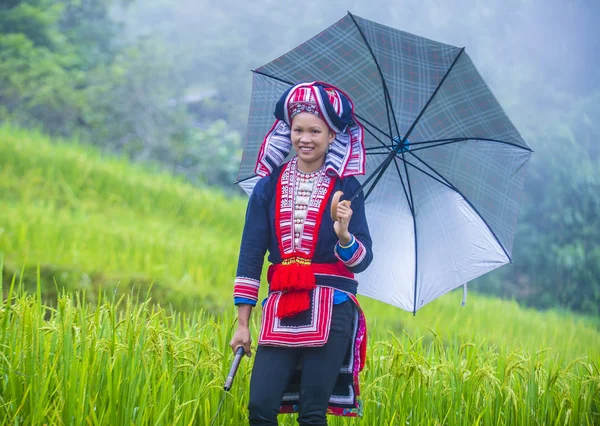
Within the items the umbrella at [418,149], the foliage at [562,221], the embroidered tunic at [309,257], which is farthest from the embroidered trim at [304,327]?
the foliage at [562,221]

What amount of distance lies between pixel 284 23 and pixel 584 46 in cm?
364

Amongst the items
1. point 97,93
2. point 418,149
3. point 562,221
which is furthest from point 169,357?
point 97,93

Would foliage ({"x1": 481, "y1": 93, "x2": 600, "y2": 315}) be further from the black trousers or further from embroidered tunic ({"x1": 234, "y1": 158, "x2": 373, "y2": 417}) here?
the black trousers

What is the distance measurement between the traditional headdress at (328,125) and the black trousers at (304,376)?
0.38m

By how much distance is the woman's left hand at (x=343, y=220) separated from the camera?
1.74 meters

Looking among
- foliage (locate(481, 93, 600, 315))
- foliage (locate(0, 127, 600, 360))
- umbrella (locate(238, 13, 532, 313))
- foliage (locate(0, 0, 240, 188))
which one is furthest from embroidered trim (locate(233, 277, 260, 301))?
foliage (locate(0, 0, 240, 188))

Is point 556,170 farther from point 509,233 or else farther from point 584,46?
point 509,233

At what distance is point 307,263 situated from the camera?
6.07ft

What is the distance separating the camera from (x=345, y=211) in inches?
68.6

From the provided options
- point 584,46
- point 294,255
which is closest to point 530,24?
point 584,46

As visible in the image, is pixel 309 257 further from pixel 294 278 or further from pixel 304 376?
pixel 304 376

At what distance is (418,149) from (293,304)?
720 millimetres

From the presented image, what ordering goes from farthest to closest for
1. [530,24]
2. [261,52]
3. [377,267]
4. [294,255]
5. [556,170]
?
[261,52] → [530,24] → [556,170] → [377,267] → [294,255]

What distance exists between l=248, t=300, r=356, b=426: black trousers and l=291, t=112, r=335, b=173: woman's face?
1.34 ft
